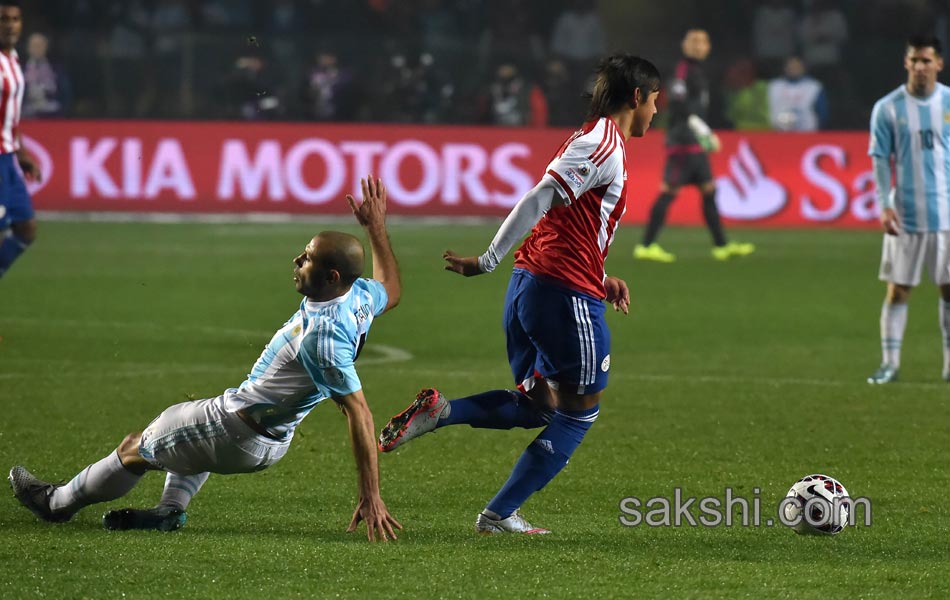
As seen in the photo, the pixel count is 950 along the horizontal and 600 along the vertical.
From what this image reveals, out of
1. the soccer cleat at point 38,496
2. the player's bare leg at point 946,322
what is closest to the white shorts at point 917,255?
the player's bare leg at point 946,322

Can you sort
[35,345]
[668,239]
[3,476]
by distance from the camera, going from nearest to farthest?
[3,476] < [35,345] < [668,239]

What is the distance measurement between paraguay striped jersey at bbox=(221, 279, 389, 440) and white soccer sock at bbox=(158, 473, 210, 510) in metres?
0.43

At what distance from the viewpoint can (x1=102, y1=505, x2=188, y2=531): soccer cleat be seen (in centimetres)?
552

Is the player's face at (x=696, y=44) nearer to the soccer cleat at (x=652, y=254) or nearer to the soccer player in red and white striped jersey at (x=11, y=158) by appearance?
the soccer cleat at (x=652, y=254)

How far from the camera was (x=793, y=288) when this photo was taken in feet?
45.7

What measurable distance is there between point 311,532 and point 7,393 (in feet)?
12.3

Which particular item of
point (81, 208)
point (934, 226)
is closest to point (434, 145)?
point (81, 208)

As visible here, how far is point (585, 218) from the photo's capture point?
5605mm

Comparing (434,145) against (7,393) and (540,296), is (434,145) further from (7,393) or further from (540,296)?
(540,296)

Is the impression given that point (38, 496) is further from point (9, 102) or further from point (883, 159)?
point (9, 102)

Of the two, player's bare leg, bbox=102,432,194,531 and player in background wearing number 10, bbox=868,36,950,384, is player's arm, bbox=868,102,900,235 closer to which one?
player in background wearing number 10, bbox=868,36,950,384

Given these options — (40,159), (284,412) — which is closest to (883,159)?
(284,412)

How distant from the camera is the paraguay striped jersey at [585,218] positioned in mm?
5434

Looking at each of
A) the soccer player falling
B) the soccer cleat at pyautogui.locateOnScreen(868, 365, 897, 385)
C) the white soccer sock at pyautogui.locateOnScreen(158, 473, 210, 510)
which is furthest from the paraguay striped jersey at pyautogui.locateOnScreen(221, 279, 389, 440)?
the soccer cleat at pyautogui.locateOnScreen(868, 365, 897, 385)
